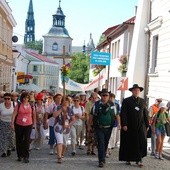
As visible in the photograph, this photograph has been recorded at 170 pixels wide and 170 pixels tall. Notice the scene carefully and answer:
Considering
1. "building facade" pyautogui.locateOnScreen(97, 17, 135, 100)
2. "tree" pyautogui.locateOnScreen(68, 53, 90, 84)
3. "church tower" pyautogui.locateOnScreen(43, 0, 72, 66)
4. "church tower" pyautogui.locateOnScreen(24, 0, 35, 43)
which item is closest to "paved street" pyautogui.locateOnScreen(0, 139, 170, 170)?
"building facade" pyautogui.locateOnScreen(97, 17, 135, 100)

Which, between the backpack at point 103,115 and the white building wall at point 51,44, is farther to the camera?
the white building wall at point 51,44

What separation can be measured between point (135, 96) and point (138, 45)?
13454 mm

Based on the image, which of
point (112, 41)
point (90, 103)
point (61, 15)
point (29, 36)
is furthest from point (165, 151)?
point (29, 36)

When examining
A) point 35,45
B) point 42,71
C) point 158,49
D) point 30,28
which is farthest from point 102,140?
point 30,28

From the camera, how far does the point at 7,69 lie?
43000 millimetres

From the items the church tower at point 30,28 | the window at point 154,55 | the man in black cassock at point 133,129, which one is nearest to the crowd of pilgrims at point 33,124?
the man in black cassock at point 133,129

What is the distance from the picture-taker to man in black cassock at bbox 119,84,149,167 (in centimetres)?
1155

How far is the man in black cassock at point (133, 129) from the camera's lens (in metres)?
11.6

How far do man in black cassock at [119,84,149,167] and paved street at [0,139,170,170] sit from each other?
29 cm

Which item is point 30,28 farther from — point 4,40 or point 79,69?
point 4,40

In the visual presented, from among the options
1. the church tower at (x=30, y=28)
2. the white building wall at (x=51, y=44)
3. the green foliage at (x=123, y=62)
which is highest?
the church tower at (x=30, y=28)

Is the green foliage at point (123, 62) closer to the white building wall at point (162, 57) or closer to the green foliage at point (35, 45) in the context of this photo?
the white building wall at point (162, 57)

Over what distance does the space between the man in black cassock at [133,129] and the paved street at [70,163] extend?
0.94 feet

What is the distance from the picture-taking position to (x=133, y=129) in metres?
11.6
